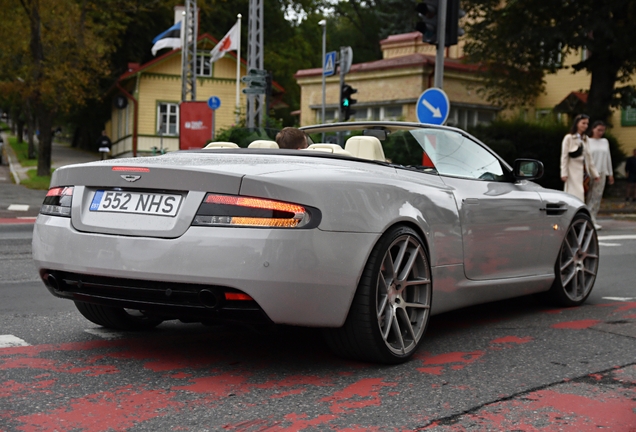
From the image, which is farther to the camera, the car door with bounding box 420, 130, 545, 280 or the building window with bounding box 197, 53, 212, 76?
the building window with bounding box 197, 53, 212, 76

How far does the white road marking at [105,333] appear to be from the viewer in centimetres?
519

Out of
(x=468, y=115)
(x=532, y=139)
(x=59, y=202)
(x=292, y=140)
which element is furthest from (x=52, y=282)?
(x=468, y=115)

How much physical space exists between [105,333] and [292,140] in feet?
5.63

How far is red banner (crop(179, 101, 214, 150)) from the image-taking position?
2511 centimetres

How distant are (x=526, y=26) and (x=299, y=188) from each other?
24458mm

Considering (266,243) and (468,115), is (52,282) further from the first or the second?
(468,115)

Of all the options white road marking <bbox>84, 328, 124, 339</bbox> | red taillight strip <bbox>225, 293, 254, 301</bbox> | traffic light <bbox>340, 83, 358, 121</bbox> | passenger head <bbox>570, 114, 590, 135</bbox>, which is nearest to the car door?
red taillight strip <bbox>225, 293, 254, 301</bbox>

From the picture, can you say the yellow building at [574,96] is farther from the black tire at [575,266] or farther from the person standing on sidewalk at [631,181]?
the black tire at [575,266]

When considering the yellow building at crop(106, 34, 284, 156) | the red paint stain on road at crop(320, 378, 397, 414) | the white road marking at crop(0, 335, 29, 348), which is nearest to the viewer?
the red paint stain on road at crop(320, 378, 397, 414)

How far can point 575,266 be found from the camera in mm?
6809

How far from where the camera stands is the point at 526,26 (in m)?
27.1

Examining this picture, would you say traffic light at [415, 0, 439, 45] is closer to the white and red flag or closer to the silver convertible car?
the silver convertible car

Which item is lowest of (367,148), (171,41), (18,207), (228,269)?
(18,207)

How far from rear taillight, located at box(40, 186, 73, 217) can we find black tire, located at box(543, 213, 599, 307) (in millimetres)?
3618
